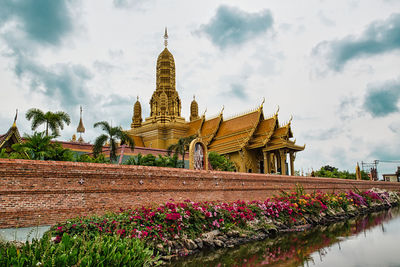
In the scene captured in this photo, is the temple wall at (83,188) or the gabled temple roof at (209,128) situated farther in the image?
the gabled temple roof at (209,128)

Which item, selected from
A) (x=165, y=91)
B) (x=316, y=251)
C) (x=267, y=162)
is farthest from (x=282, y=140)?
(x=316, y=251)

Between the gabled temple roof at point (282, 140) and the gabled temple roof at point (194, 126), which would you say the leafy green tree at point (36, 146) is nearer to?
the gabled temple roof at point (282, 140)

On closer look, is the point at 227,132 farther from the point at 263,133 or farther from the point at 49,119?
the point at 49,119

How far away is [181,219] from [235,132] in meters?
22.4

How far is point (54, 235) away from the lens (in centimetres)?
763

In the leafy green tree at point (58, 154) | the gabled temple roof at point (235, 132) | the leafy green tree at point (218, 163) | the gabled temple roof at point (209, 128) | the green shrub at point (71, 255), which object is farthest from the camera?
the gabled temple roof at point (209, 128)

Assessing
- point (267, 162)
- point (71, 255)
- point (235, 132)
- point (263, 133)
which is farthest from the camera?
point (235, 132)

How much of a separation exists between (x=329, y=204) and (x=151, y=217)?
12.6 meters

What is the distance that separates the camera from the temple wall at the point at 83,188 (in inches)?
299

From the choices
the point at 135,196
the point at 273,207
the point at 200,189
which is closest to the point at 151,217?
the point at 135,196

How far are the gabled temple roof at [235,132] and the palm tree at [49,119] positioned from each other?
15606mm

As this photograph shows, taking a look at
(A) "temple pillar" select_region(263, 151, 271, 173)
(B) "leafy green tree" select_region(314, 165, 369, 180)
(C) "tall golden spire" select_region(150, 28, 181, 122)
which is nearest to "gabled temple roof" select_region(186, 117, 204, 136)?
(C) "tall golden spire" select_region(150, 28, 181, 122)

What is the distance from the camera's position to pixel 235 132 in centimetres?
3138

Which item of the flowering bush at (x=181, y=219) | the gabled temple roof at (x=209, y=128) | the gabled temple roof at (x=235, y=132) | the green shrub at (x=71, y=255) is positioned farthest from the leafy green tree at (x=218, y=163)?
the green shrub at (x=71, y=255)
